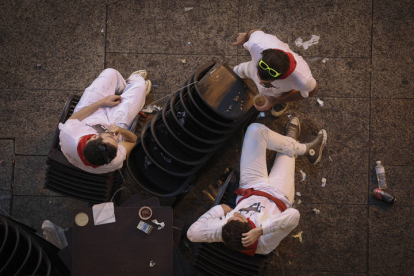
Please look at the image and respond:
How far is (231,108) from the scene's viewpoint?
10.1 ft

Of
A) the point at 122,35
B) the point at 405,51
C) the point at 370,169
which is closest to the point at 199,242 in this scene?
the point at 370,169

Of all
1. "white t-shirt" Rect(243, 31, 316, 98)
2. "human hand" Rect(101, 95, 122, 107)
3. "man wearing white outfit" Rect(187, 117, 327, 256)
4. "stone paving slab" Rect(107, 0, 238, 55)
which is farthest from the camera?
"stone paving slab" Rect(107, 0, 238, 55)

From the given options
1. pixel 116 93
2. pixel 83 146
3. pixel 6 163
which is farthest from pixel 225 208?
pixel 6 163

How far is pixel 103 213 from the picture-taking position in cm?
276

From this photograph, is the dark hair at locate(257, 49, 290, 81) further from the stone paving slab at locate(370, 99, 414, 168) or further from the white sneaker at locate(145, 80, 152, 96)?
the stone paving slab at locate(370, 99, 414, 168)

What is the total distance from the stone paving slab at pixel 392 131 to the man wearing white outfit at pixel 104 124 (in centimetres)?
236

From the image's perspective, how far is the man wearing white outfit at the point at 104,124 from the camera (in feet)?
7.87

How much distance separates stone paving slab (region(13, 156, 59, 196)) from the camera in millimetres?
3432

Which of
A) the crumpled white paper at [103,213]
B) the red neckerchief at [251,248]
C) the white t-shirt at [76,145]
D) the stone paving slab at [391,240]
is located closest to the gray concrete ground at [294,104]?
the stone paving slab at [391,240]

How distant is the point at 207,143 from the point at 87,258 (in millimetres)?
1338

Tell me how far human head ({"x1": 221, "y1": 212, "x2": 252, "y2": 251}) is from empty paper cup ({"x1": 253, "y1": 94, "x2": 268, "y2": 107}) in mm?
1050

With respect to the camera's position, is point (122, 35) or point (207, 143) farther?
point (122, 35)

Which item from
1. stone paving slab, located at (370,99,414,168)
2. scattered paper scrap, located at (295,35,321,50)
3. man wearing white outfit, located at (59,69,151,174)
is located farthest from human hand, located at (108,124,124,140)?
stone paving slab, located at (370,99,414,168)

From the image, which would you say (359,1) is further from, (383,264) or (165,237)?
(165,237)
